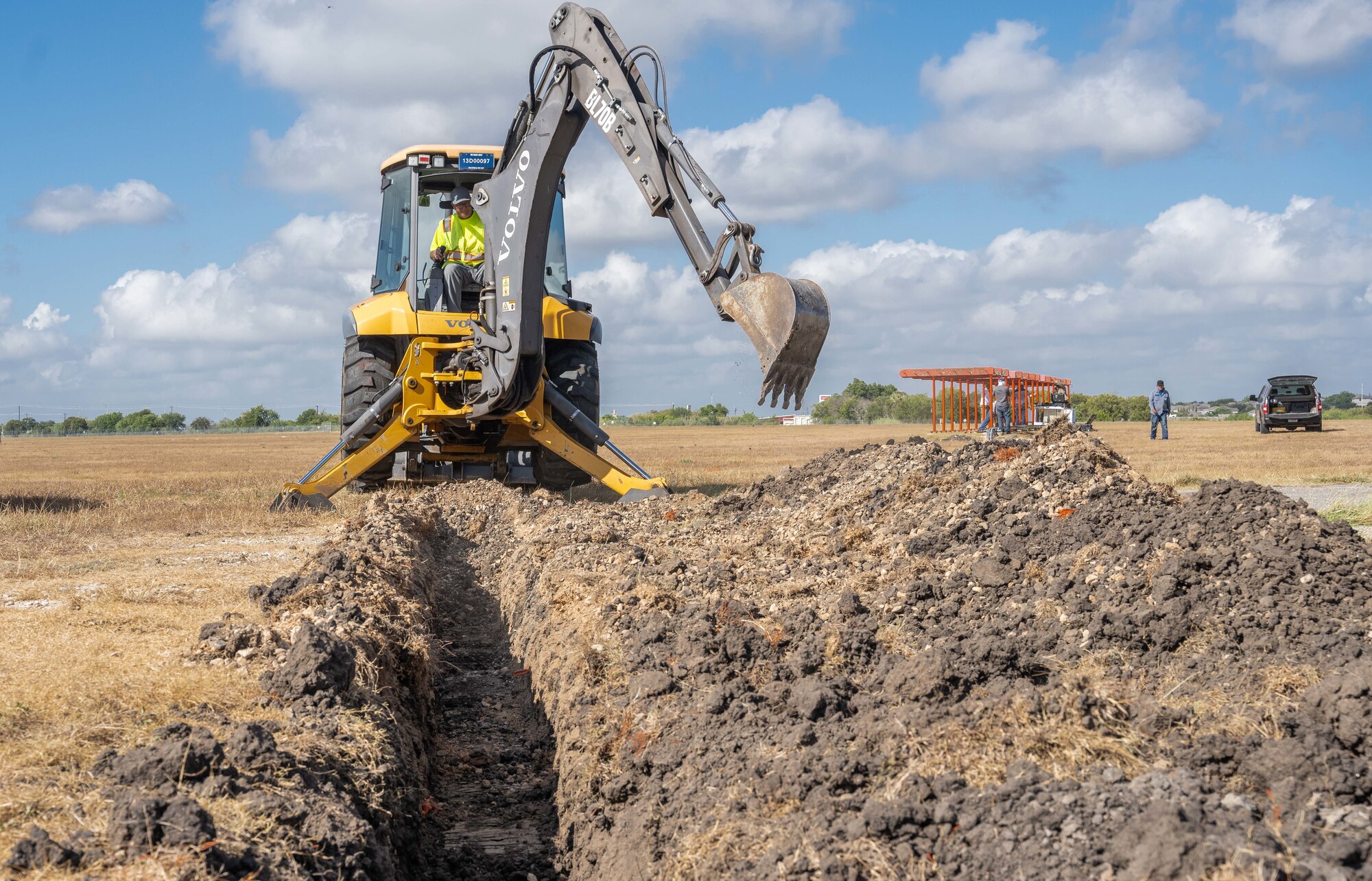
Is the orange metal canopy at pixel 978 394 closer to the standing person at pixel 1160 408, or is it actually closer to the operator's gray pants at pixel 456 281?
the standing person at pixel 1160 408

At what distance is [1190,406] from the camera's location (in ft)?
270

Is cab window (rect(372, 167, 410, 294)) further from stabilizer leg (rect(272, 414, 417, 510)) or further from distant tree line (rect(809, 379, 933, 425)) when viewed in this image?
distant tree line (rect(809, 379, 933, 425))

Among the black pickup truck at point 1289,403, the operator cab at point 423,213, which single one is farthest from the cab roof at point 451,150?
the black pickup truck at point 1289,403

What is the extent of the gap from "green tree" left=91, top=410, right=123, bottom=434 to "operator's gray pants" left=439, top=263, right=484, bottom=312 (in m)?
74.5

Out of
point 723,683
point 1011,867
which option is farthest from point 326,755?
point 1011,867

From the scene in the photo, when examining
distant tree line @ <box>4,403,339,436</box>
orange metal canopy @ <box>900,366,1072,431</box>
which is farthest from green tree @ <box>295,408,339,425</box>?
orange metal canopy @ <box>900,366,1072,431</box>

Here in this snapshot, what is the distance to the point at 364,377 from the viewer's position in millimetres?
11531

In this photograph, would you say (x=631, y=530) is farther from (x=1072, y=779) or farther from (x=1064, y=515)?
(x=1072, y=779)

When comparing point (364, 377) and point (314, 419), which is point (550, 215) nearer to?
point (364, 377)

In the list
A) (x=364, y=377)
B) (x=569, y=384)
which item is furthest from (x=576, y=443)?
(x=364, y=377)

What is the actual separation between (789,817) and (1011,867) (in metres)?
0.71

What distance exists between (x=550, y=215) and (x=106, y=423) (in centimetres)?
8049

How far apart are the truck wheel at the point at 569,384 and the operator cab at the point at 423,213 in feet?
2.14

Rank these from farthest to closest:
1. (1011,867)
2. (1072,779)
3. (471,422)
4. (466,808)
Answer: (471,422) → (466,808) → (1072,779) → (1011,867)
